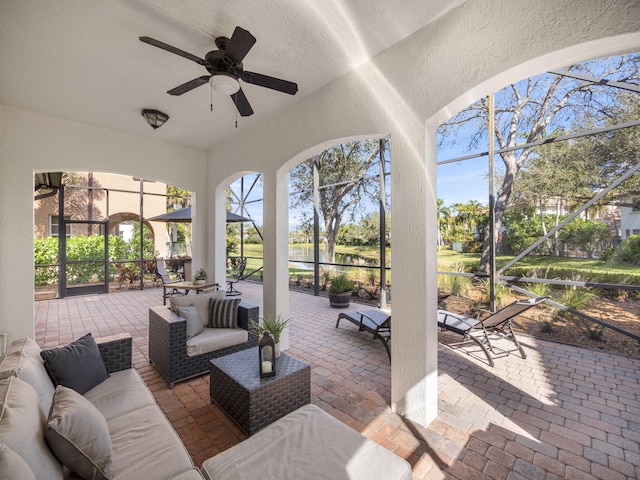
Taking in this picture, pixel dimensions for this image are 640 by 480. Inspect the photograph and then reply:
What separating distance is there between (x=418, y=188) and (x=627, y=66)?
4.16 metres

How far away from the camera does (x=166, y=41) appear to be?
102 inches

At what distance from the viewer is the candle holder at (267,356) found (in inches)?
88.4

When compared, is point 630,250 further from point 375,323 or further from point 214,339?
point 214,339

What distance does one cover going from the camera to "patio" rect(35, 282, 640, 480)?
1.96 m

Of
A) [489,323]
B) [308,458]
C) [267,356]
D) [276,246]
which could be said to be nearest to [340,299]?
[276,246]

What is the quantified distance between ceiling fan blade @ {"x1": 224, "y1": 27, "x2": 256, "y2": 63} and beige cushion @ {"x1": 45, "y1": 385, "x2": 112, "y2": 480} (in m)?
2.35

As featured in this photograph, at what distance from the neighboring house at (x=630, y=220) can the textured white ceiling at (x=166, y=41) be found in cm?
387

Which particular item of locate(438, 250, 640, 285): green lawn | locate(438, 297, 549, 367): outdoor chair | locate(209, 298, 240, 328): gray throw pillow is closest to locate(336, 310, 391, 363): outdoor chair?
locate(438, 297, 549, 367): outdoor chair

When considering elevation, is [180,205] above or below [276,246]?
above

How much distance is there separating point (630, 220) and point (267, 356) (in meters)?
5.02

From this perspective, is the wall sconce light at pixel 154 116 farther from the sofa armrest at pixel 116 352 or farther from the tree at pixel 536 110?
the tree at pixel 536 110

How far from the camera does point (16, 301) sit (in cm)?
379

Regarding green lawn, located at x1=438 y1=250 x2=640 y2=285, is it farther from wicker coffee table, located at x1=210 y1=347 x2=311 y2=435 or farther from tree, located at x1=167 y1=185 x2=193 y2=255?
tree, located at x1=167 y1=185 x2=193 y2=255

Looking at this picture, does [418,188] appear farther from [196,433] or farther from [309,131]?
[196,433]
